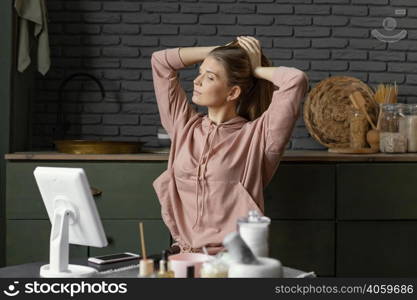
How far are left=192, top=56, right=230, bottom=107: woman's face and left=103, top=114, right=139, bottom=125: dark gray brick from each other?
49.4 inches

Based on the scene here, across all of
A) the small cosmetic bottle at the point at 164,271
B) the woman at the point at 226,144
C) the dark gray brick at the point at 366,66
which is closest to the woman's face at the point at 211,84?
the woman at the point at 226,144

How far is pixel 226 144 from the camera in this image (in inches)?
98.0

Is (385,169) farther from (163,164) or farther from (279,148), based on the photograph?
(163,164)

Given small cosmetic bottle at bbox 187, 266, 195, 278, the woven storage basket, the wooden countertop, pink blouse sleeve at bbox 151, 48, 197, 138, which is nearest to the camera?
small cosmetic bottle at bbox 187, 266, 195, 278

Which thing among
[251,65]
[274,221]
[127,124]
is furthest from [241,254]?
[127,124]

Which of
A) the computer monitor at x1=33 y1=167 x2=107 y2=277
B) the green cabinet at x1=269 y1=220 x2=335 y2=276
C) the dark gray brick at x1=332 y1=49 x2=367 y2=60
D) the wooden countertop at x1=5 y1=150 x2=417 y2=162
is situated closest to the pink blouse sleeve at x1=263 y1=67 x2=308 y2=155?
the wooden countertop at x1=5 y1=150 x2=417 y2=162

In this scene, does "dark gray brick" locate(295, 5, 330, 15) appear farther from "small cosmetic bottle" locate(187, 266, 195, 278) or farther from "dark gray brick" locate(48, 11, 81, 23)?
"small cosmetic bottle" locate(187, 266, 195, 278)

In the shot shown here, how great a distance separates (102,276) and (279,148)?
977 mm

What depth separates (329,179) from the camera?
10.1 feet

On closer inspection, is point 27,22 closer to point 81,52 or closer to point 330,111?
point 81,52

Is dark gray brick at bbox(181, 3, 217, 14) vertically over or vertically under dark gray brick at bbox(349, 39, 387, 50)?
over

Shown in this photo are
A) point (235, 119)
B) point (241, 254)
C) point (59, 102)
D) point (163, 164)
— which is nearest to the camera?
point (241, 254)

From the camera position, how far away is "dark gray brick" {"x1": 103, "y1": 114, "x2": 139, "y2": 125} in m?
3.70

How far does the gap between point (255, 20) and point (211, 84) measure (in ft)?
4.37
